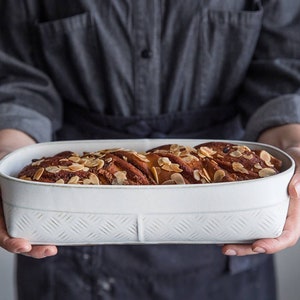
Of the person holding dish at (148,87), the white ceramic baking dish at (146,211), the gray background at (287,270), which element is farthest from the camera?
the gray background at (287,270)

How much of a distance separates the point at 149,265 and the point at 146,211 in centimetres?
29

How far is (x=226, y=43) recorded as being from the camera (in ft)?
2.57

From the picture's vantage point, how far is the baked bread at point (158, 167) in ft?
1.88

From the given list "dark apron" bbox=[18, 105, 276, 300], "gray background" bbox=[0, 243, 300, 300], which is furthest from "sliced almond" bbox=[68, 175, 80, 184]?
"gray background" bbox=[0, 243, 300, 300]

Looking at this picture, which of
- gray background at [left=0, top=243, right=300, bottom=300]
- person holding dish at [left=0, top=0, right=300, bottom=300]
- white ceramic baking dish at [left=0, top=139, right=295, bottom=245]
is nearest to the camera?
white ceramic baking dish at [left=0, top=139, right=295, bottom=245]

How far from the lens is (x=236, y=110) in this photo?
840 millimetres

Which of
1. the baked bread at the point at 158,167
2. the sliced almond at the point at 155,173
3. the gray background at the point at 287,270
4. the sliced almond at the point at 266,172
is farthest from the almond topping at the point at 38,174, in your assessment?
the gray background at the point at 287,270

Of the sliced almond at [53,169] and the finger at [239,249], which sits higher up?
the sliced almond at [53,169]

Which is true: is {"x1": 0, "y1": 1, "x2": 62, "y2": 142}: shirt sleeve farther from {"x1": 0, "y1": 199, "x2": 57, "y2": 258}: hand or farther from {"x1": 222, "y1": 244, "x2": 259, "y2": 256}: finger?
{"x1": 222, "y1": 244, "x2": 259, "y2": 256}: finger

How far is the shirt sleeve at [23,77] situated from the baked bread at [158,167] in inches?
7.4

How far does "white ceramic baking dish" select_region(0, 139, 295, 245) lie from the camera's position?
539 mm

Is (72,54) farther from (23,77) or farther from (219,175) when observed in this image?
(219,175)

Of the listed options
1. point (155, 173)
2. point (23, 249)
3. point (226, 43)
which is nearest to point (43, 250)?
point (23, 249)

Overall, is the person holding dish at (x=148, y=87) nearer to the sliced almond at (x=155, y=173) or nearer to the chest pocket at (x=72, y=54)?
the chest pocket at (x=72, y=54)
